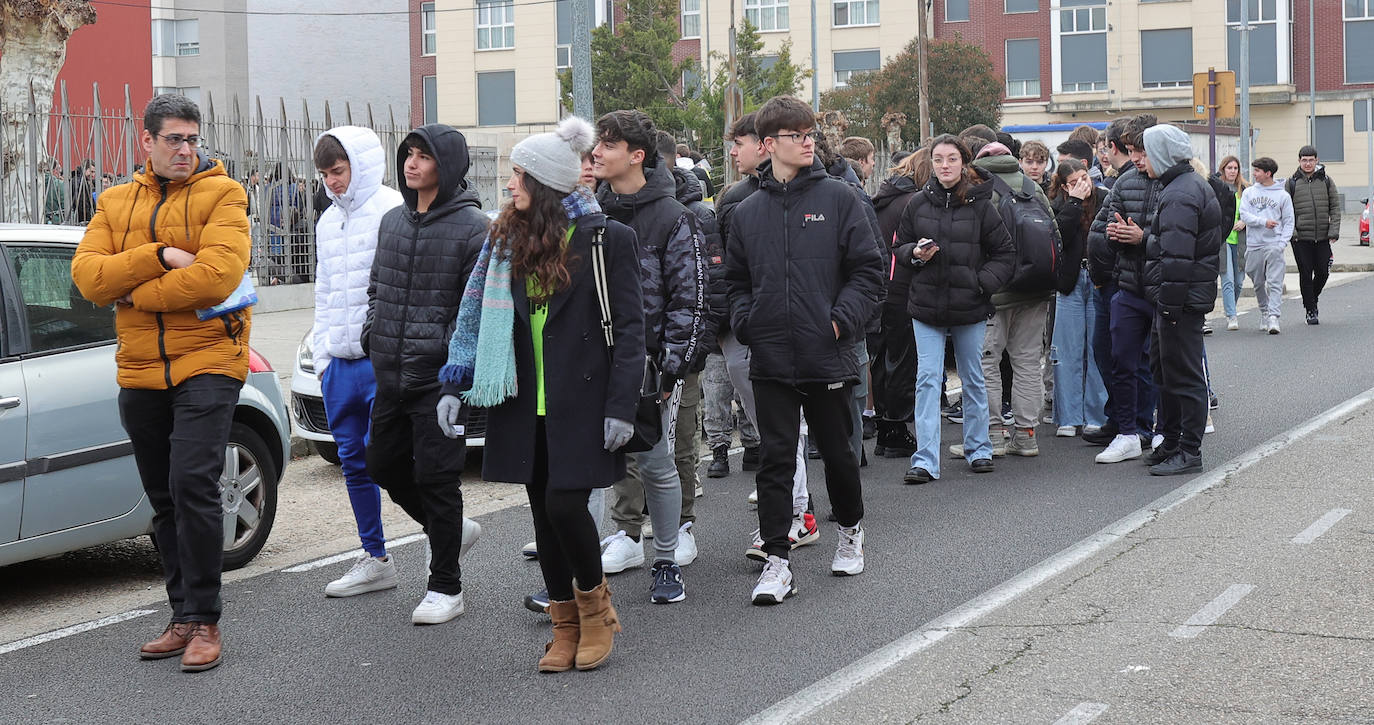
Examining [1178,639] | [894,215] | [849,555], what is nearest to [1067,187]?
[894,215]

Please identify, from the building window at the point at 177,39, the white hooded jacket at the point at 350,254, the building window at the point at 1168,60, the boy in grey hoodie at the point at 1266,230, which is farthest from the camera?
the building window at the point at 1168,60

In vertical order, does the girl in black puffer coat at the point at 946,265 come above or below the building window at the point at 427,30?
below

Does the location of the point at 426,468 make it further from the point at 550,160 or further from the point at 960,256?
the point at 960,256

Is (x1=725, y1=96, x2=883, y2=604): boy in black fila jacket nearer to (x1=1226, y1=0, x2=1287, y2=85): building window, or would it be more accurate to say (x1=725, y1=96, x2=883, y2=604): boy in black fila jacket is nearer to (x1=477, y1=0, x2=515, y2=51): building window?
(x1=477, y1=0, x2=515, y2=51): building window

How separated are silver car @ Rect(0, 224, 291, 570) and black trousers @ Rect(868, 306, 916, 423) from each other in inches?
174

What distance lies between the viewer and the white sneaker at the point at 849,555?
6516 millimetres

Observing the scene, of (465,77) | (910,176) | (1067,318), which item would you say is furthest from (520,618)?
(465,77)

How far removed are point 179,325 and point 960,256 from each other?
183 inches

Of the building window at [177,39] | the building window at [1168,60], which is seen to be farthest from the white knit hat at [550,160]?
the building window at [1168,60]

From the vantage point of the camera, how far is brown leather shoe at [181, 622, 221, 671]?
17.6ft

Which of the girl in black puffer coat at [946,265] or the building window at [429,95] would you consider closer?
the girl in black puffer coat at [946,265]

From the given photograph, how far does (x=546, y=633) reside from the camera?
19.0 ft

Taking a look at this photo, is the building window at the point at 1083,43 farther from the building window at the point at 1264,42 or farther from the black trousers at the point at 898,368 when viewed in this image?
the black trousers at the point at 898,368

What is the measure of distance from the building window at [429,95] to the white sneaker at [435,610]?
62291mm
